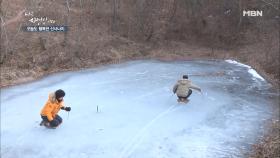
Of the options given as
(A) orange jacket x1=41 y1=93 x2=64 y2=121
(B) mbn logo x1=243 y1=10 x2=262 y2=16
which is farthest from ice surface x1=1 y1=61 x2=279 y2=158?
(B) mbn logo x1=243 y1=10 x2=262 y2=16

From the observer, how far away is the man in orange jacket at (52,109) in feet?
40.2

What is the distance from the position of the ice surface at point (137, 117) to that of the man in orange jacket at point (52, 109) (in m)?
0.23

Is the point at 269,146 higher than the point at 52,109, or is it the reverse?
the point at 52,109

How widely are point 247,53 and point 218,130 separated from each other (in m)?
16.7

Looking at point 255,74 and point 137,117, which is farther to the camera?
point 255,74

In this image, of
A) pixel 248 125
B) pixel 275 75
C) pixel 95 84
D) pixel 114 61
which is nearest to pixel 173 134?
pixel 248 125

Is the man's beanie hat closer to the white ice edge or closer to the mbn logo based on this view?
A: the white ice edge

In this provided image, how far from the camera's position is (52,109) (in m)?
12.4

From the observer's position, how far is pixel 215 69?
2281cm

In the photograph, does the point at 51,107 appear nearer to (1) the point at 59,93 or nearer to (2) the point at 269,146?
(1) the point at 59,93

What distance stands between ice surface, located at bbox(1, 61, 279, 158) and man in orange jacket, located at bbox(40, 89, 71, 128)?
227 millimetres

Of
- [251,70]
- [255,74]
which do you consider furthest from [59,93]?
[251,70]

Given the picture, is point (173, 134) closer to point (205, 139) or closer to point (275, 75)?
point (205, 139)

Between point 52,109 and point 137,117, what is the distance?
106 inches
